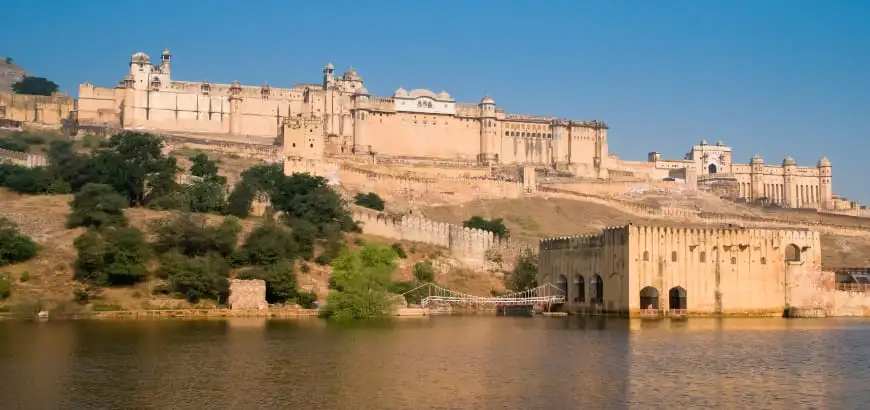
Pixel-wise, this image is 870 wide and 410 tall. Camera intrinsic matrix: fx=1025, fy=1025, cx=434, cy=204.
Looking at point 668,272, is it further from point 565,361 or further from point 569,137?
point 569,137

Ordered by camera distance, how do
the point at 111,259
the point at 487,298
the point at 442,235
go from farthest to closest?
the point at 442,235 < the point at 487,298 < the point at 111,259

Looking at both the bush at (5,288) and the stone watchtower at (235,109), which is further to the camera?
the stone watchtower at (235,109)

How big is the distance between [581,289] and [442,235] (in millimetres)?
13266

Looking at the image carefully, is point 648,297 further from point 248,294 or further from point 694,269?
point 248,294

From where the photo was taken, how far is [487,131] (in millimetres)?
92500

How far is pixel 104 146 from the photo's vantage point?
67938 millimetres

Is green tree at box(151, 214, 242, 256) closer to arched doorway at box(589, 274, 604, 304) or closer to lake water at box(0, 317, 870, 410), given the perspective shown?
lake water at box(0, 317, 870, 410)

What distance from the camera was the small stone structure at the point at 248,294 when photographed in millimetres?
39031

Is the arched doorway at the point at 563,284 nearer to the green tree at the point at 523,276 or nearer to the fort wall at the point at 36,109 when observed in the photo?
the green tree at the point at 523,276

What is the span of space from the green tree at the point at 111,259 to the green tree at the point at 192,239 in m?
1.84

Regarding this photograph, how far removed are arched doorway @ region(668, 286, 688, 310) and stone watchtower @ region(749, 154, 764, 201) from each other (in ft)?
226

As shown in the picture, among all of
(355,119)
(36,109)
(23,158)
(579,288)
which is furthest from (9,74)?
(579,288)

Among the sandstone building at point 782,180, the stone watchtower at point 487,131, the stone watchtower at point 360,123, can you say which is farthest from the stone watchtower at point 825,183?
the stone watchtower at point 360,123

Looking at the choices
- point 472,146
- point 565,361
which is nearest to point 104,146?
point 472,146
